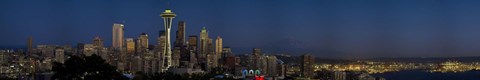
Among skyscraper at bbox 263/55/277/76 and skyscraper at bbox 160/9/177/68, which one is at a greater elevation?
skyscraper at bbox 160/9/177/68

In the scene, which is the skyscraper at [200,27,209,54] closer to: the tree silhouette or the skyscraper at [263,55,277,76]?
the skyscraper at [263,55,277,76]

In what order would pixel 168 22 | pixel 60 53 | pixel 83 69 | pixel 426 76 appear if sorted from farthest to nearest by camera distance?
pixel 426 76 → pixel 168 22 → pixel 60 53 → pixel 83 69

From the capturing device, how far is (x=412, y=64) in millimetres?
72625

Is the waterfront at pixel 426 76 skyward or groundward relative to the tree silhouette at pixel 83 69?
groundward

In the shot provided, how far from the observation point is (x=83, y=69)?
880 cm

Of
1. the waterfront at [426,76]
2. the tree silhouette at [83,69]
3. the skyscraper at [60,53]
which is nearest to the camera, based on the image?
the tree silhouette at [83,69]

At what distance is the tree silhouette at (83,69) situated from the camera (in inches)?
346

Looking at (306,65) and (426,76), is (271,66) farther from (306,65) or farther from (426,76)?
(426,76)

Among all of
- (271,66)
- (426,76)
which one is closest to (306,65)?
(271,66)

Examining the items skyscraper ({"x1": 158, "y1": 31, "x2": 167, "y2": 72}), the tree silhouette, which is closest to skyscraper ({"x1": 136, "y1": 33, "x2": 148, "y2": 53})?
skyscraper ({"x1": 158, "y1": 31, "x2": 167, "y2": 72})

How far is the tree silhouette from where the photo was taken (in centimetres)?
880

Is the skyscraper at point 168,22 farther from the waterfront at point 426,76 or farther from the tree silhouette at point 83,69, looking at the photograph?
the tree silhouette at point 83,69

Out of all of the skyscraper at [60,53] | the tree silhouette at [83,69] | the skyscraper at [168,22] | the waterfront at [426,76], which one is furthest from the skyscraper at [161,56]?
the tree silhouette at [83,69]

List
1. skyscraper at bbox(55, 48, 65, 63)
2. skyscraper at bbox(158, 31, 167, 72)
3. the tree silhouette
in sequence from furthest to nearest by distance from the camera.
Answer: skyscraper at bbox(158, 31, 167, 72)
skyscraper at bbox(55, 48, 65, 63)
the tree silhouette
